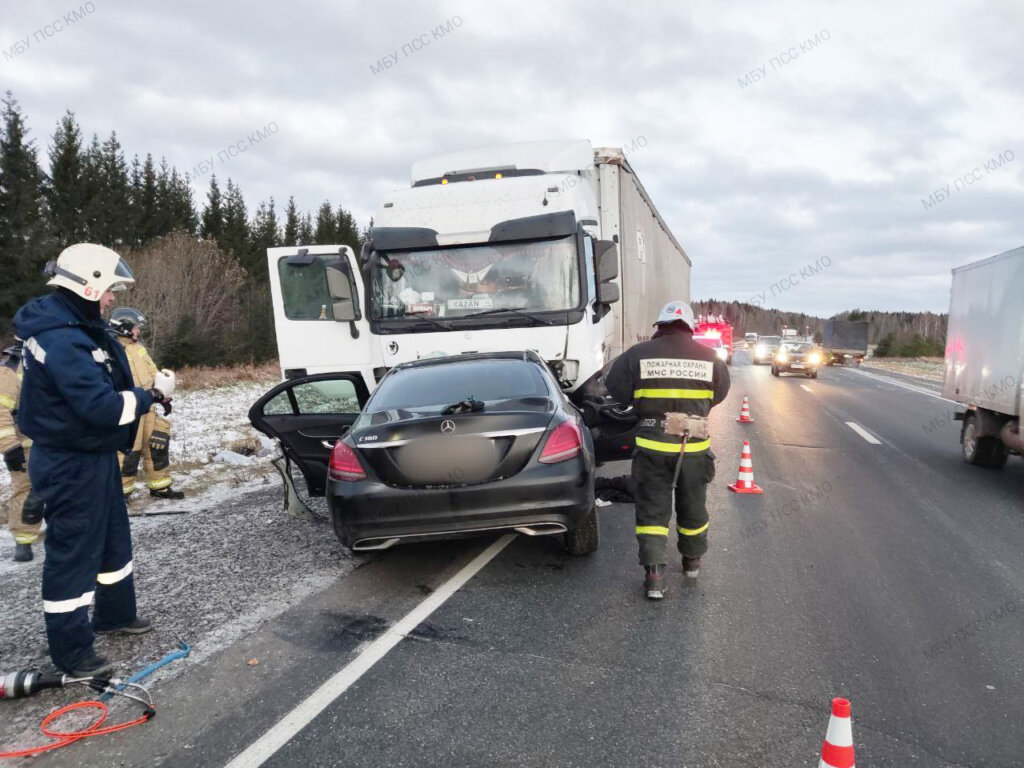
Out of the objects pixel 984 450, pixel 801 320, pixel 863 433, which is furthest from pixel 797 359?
pixel 801 320

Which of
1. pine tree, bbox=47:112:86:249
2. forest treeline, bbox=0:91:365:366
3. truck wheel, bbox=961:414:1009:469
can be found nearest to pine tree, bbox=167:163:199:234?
forest treeline, bbox=0:91:365:366

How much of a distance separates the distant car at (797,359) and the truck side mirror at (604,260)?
2225 centimetres

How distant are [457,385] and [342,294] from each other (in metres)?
3.25

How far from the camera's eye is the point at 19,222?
3166cm

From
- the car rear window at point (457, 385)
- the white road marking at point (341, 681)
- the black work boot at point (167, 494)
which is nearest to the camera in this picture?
the white road marking at point (341, 681)

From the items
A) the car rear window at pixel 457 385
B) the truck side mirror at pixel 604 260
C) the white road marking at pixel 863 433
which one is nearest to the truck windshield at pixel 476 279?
the truck side mirror at pixel 604 260

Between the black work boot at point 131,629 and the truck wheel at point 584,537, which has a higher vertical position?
the truck wheel at point 584,537

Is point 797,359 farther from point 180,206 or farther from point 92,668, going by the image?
point 180,206

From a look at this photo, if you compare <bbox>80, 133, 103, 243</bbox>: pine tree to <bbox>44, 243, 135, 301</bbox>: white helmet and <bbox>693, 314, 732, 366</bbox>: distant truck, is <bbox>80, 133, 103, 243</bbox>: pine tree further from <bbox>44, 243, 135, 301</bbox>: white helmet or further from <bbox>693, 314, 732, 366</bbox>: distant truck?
<bbox>44, 243, 135, 301</bbox>: white helmet

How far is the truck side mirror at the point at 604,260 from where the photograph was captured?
8039mm

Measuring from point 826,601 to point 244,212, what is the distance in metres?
58.0

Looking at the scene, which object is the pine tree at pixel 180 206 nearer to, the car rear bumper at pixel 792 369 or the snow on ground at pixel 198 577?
the car rear bumper at pixel 792 369

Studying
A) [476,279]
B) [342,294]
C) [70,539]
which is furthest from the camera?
[342,294]

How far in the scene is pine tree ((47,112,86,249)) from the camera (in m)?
40.2
